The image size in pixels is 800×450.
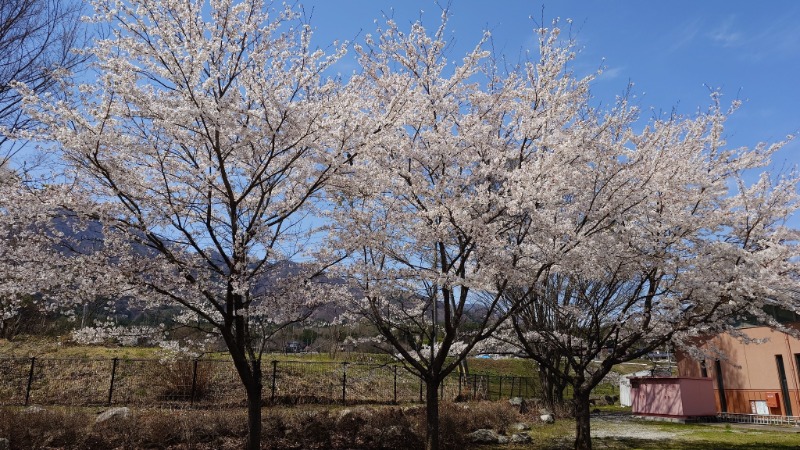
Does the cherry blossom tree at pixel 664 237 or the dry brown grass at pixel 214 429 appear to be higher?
the cherry blossom tree at pixel 664 237

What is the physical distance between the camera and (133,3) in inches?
266

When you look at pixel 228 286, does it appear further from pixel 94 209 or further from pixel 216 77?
pixel 216 77

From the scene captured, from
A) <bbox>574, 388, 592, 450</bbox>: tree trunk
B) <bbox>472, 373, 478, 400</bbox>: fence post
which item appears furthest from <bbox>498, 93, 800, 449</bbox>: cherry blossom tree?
<bbox>472, 373, 478, 400</bbox>: fence post

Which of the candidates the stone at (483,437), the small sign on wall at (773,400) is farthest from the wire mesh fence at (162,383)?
the small sign on wall at (773,400)

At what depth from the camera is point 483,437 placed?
497 inches

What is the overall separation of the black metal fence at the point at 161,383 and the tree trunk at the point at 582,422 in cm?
474

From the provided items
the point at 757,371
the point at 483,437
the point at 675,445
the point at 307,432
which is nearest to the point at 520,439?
the point at 483,437

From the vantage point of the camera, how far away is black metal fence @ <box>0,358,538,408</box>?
1304 cm

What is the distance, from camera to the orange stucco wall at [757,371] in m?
19.8

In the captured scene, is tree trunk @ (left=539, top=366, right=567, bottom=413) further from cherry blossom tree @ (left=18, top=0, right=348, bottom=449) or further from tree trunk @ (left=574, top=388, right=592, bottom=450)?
cherry blossom tree @ (left=18, top=0, right=348, bottom=449)

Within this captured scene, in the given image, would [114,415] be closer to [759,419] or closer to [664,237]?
[664,237]

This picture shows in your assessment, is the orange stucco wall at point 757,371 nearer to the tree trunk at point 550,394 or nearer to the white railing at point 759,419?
the white railing at point 759,419

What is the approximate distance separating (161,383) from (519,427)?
10.4 m

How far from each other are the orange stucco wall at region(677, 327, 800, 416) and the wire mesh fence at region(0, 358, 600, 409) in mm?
14132
